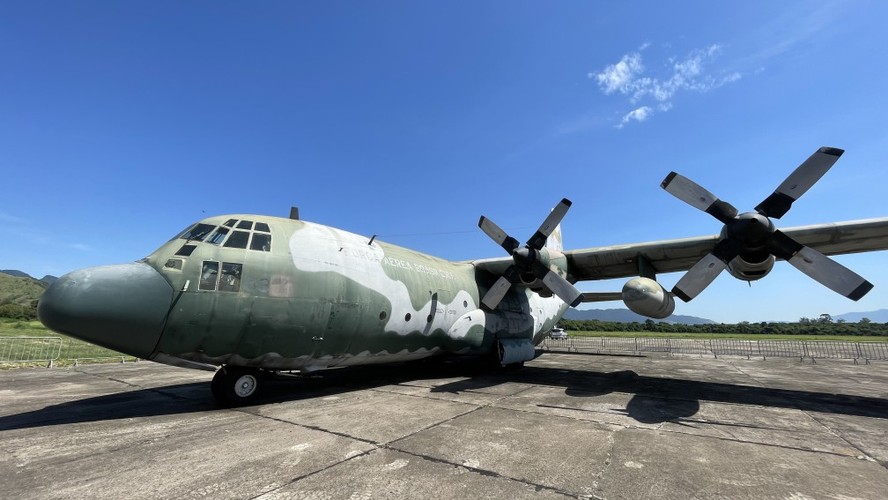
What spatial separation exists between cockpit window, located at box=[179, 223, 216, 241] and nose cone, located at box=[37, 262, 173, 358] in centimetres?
96

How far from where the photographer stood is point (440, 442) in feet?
18.2

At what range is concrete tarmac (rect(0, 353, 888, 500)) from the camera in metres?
4.07

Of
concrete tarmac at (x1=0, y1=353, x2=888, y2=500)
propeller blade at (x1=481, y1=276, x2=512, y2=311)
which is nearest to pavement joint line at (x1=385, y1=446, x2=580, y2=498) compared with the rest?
concrete tarmac at (x1=0, y1=353, x2=888, y2=500)

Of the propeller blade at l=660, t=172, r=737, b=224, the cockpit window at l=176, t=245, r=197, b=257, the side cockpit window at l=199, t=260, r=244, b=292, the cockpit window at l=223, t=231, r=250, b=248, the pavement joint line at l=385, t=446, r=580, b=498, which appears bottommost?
the pavement joint line at l=385, t=446, r=580, b=498

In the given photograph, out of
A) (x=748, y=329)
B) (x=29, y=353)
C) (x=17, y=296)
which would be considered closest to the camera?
(x=29, y=353)

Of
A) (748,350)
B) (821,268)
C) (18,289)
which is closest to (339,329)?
(821,268)

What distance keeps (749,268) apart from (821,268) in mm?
1316

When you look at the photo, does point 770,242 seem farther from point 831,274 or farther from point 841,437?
point 841,437

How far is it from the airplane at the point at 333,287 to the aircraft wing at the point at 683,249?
5cm

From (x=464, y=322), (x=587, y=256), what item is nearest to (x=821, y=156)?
(x=587, y=256)

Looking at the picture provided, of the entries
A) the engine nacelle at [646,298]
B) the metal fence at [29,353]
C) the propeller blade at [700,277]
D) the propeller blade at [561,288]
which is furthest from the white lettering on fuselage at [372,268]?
the metal fence at [29,353]

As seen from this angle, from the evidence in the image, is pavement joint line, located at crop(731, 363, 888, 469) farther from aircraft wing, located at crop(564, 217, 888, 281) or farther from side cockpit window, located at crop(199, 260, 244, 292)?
side cockpit window, located at crop(199, 260, 244, 292)

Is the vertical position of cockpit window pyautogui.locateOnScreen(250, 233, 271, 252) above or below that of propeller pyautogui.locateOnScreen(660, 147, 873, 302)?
below

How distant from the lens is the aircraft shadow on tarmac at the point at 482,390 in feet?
24.0
